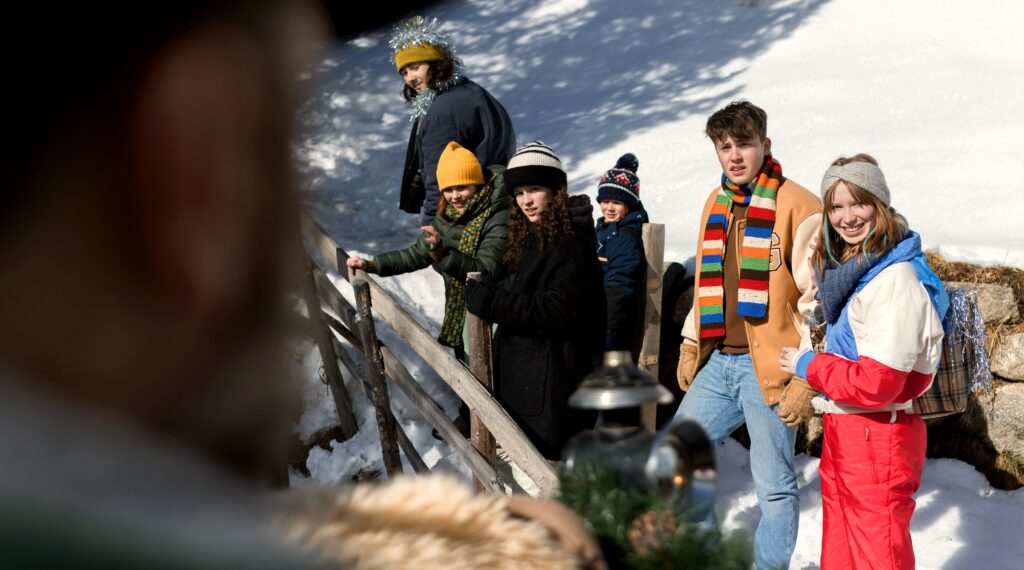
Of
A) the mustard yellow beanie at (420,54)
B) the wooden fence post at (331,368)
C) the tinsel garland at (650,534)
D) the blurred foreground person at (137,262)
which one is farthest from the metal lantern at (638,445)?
the wooden fence post at (331,368)

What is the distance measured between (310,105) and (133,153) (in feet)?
0.47

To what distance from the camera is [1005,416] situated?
4.59 metres

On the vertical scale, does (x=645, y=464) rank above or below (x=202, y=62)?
below

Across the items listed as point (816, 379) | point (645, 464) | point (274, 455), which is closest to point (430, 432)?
point (816, 379)

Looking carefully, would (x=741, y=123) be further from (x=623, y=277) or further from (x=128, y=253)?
(x=128, y=253)

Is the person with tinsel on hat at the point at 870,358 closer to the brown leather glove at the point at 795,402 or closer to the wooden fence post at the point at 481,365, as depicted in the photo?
the brown leather glove at the point at 795,402

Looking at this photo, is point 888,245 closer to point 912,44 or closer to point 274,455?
point 274,455

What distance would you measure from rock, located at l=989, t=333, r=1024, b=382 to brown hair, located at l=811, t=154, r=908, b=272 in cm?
190

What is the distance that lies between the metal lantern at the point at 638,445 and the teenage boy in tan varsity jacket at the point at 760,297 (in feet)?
7.85

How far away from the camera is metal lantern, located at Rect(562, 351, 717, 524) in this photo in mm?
991

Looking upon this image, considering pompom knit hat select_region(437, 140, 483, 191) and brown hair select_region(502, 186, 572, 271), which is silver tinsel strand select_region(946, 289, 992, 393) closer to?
brown hair select_region(502, 186, 572, 271)

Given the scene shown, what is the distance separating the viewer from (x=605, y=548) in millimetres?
928

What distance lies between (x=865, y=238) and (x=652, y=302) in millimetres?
1354

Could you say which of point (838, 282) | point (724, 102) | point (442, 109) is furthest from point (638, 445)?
point (724, 102)
